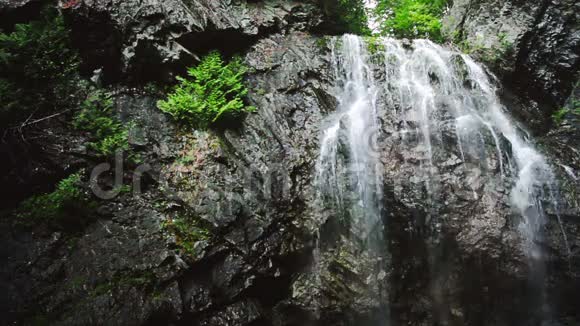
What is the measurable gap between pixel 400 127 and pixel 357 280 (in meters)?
2.91

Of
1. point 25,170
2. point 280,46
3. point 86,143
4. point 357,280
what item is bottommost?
point 357,280

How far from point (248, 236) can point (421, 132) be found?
3.66m

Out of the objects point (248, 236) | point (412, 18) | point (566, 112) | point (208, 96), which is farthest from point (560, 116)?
point (208, 96)

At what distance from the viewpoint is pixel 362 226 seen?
625 cm

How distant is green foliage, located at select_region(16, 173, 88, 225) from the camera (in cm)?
534

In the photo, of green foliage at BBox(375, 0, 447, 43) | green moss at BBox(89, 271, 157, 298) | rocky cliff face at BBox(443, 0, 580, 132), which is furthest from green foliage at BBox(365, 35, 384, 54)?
green moss at BBox(89, 271, 157, 298)

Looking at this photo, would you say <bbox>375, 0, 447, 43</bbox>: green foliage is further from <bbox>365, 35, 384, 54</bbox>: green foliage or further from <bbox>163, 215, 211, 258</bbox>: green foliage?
<bbox>163, 215, 211, 258</bbox>: green foliage

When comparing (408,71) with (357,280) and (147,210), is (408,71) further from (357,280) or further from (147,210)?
(147,210)

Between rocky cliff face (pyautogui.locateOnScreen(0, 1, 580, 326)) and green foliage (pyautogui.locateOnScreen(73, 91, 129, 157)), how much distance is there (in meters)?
0.20

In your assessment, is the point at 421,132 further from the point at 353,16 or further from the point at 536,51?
→ the point at 353,16

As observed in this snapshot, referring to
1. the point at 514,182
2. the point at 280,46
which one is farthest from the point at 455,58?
the point at 280,46

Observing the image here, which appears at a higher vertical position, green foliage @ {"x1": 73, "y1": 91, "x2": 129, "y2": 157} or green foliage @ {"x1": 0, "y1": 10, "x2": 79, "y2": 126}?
green foliage @ {"x1": 0, "y1": 10, "x2": 79, "y2": 126}

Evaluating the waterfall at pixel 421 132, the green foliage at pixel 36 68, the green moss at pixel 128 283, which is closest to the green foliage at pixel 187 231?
the green moss at pixel 128 283

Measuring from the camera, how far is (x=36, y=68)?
19.8 feet
